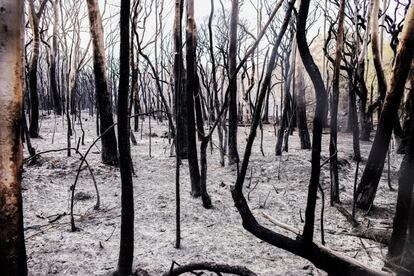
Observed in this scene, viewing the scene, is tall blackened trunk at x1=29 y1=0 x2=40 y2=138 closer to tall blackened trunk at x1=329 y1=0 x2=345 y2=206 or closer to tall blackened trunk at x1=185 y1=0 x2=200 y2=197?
tall blackened trunk at x1=185 y1=0 x2=200 y2=197

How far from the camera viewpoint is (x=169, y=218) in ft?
12.3

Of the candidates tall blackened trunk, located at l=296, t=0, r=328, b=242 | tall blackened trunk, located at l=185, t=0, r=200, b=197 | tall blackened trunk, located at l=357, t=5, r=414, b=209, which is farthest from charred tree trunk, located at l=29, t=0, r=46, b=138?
tall blackened trunk, located at l=296, t=0, r=328, b=242

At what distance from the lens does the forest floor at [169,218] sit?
2.75 m

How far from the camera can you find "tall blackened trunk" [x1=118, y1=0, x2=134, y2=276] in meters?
1.94

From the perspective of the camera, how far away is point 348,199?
458cm

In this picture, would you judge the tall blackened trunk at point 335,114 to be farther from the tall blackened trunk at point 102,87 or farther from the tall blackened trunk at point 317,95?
the tall blackened trunk at point 102,87

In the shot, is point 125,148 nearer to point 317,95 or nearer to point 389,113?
point 317,95

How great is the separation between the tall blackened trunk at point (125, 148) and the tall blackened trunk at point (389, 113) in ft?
8.56

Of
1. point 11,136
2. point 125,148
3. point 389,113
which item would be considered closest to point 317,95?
point 125,148

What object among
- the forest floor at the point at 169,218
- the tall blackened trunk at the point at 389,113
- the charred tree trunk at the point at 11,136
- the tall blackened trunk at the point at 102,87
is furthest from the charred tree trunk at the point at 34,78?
the tall blackened trunk at the point at 389,113

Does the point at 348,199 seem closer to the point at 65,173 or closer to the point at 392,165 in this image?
the point at 392,165

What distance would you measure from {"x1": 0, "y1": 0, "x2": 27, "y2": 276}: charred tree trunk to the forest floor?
0.58 metres

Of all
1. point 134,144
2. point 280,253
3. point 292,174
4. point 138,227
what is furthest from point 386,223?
point 134,144

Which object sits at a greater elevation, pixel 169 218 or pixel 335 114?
pixel 335 114
